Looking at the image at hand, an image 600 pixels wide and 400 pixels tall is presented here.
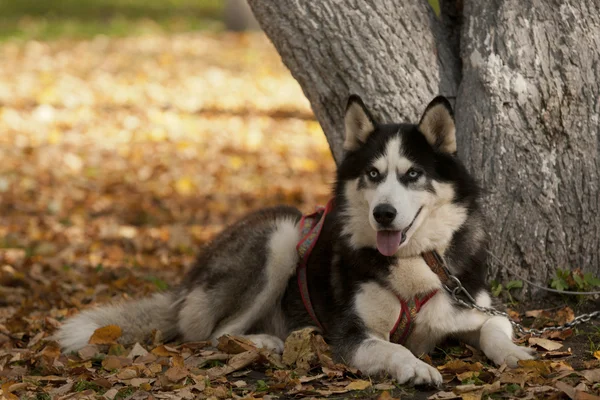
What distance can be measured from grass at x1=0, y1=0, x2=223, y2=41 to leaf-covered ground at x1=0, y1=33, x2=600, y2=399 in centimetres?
198

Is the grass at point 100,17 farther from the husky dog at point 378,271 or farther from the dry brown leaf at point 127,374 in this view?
the dry brown leaf at point 127,374

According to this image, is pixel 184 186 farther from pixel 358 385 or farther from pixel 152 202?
pixel 358 385

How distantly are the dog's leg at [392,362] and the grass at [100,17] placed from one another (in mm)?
18212

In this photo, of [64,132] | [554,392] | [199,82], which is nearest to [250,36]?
[199,82]

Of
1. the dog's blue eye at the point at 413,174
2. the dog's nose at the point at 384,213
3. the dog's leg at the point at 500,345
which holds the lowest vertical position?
the dog's leg at the point at 500,345

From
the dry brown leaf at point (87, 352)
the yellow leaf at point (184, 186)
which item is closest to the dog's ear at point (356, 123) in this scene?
the dry brown leaf at point (87, 352)

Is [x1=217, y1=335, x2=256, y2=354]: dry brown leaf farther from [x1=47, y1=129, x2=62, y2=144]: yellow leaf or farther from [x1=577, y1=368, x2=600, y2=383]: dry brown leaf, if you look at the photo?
[x1=47, y1=129, x2=62, y2=144]: yellow leaf

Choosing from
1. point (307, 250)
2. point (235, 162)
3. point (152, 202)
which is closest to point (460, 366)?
point (307, 250)

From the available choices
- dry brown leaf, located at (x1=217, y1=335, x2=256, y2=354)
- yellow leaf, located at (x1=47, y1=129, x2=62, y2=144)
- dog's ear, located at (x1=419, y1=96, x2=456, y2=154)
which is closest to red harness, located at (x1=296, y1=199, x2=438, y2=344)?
dry brown leaf, located at (x1=217, y1=335, x2=256, y2=354)

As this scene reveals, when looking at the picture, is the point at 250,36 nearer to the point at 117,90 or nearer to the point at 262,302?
the point at 117,90

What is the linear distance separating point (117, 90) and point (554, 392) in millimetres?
12376

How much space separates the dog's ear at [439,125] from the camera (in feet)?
13.9

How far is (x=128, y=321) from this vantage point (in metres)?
5.11

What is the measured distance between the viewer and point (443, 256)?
4.39m
